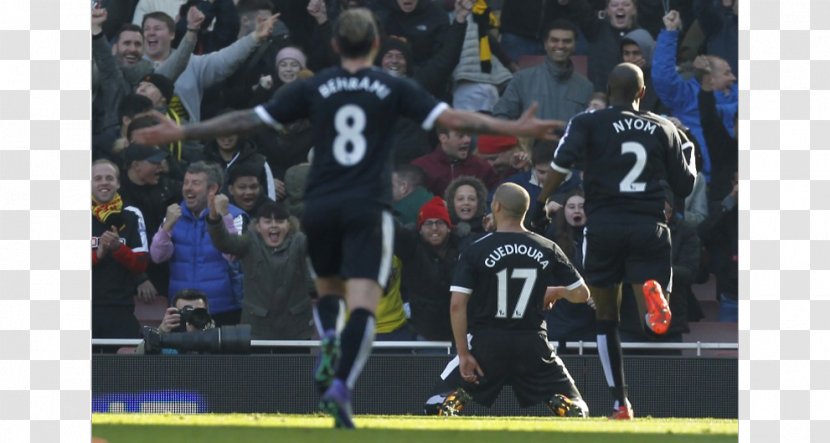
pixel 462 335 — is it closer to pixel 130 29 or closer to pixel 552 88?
pixel 552 88

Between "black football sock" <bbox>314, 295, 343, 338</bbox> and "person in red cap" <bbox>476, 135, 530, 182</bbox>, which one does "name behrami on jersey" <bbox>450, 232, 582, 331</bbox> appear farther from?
"black football sock" <bbox>314, 295, 343, 338</bbox>

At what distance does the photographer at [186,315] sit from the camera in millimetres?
14523

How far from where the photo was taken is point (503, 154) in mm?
16062

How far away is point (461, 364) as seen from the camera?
492 inches

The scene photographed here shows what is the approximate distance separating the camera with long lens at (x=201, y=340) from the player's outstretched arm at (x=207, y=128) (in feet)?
19.1

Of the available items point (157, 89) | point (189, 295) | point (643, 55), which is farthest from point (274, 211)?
point (643, 55)

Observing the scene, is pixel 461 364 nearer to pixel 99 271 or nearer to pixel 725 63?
pixel 99 271

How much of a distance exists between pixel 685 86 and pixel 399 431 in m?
→ 8.25

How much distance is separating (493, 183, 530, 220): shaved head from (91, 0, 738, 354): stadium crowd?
2.39 m

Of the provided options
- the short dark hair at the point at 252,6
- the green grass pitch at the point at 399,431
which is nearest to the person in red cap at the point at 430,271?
the short dark hair at the point at 252,6

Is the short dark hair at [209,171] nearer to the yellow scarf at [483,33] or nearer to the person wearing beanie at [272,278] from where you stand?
the person wearing beanie at [272,278]

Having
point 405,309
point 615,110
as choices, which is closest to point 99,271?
point 405,309

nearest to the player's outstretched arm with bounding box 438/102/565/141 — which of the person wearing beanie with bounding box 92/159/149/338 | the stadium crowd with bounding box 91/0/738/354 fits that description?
the stadium crowd with bounding box 91/0/738/354

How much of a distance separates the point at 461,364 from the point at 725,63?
5424 mm
